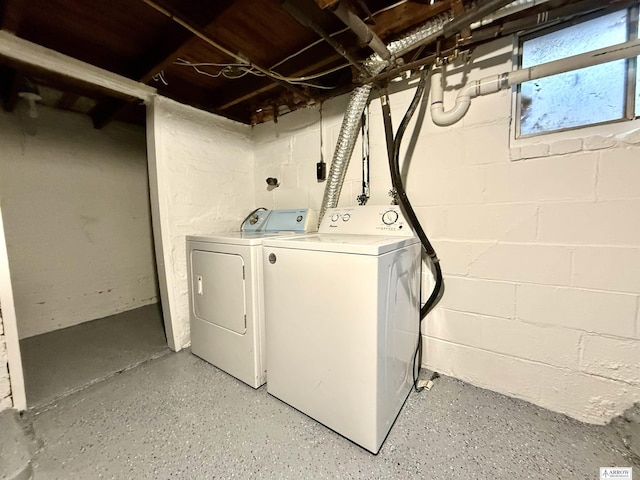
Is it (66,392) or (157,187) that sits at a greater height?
(157,187)

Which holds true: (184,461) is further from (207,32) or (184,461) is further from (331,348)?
(207,32)

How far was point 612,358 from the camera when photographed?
1.15m

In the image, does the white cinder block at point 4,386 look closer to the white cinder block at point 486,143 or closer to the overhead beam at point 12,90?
the overhead beam at point 12,90

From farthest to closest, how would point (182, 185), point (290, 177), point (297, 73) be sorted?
point (290, 177)
point (182, 185)
point (297, 73)

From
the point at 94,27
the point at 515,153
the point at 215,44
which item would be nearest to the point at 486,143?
the point at 515,153

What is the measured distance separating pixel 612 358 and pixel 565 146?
3.28 ft

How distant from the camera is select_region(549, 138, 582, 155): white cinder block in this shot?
3.81 feet

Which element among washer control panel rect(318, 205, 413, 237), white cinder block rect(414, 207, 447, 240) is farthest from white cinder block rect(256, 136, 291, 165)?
white cinder block rect(414, 207, 447, 240)

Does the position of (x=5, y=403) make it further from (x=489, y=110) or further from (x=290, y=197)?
(x=489, y=110)

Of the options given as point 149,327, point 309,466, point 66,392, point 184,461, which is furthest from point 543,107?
point 149,327

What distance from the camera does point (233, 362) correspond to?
1.59 meters

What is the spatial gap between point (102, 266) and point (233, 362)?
2046 mm

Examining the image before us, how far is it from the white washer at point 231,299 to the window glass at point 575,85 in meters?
1.42

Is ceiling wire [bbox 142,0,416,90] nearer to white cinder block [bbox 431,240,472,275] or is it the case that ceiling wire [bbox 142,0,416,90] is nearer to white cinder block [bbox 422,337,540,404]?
white cinder block [bbox 431,240,472,275]
